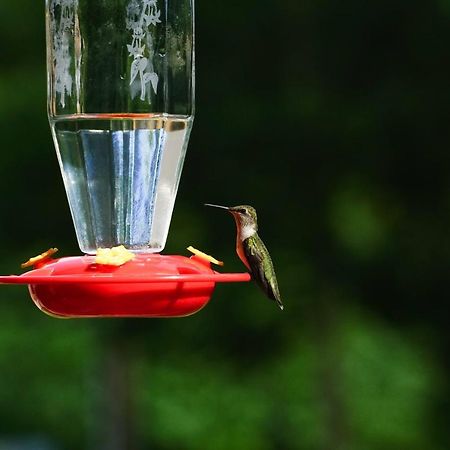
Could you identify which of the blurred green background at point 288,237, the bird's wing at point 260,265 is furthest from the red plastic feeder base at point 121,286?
the blurred green background at point 288,237

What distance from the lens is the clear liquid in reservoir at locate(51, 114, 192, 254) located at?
4.14 m

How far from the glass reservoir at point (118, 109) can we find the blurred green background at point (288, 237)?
28.8 ft

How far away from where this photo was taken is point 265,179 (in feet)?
44.0

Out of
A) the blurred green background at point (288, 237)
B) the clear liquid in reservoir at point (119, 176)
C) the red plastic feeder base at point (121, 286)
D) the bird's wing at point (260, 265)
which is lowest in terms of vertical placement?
the blurred green background at point (288, 237)

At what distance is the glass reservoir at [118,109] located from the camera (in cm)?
413

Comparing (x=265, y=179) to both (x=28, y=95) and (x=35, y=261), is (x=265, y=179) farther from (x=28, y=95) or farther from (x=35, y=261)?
(x=35, y=261)

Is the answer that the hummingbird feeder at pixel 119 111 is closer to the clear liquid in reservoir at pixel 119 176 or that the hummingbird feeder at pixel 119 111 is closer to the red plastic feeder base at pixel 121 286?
the clear liquid in reservoir at pixel 119 176

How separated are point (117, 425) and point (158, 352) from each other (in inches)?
33.9

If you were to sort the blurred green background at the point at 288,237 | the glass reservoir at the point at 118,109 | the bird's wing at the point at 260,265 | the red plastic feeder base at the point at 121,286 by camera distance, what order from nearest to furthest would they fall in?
the red plastic feeder base at the point at 121,286, the glass reservoir at the point at 118,109, the bird's wing at the point at 260,265, the blurred green background at the point at 288,237

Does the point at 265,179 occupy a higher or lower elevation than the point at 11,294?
higher

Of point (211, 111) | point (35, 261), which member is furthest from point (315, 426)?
point (35, 261)

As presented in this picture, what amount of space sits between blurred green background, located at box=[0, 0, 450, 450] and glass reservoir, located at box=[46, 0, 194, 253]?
28.8 ft

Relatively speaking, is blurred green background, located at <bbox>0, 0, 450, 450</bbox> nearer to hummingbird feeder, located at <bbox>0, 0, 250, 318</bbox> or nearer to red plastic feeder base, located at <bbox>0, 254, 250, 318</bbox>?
hummingbird feeder, located at <bbox>0, 0, 250, 318</bbox>

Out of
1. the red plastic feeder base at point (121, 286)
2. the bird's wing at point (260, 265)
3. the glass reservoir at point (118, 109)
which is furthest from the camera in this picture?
the bird's wing at point (260, 265)
